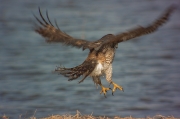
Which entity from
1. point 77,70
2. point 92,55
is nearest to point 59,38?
point 92,55

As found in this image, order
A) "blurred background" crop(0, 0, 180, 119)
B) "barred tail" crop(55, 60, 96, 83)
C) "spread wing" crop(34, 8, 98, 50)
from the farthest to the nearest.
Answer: "blurred background" crop(0, 0, 180, 119) < "spread wing" crop(34, 8, 98, 50) < "barred tail" crop(55, 60, 96, 83)

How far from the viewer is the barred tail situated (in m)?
7.72

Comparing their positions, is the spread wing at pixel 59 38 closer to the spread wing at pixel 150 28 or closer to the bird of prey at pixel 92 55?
the bird of prey at pixel 92 55

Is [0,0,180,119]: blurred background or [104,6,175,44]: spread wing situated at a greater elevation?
[0,0,180,119]: blurred background

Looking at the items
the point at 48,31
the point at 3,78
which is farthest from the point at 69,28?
the point at 48,31

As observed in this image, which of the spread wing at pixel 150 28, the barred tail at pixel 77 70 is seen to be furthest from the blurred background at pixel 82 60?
the spread wing at pixel 150 28

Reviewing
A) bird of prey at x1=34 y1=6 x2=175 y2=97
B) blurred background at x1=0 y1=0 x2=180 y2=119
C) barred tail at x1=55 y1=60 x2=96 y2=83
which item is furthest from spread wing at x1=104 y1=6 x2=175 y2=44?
blurred background at x1=0 y1=0 x2=180 y2=119

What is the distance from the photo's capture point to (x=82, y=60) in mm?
13266

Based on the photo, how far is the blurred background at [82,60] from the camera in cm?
1077

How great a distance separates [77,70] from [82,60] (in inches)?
217

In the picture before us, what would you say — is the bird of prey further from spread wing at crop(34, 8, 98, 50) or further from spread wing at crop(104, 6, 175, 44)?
spread wing at crop(104, 6, 175, 44)

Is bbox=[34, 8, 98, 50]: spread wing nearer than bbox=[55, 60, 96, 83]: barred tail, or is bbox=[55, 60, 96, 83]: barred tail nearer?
bbox=[55, 60, 96, 83]: barred tail

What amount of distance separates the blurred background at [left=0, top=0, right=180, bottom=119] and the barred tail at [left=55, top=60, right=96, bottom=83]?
4.26 ft

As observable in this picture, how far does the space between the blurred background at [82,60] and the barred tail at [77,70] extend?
1.30 meters
